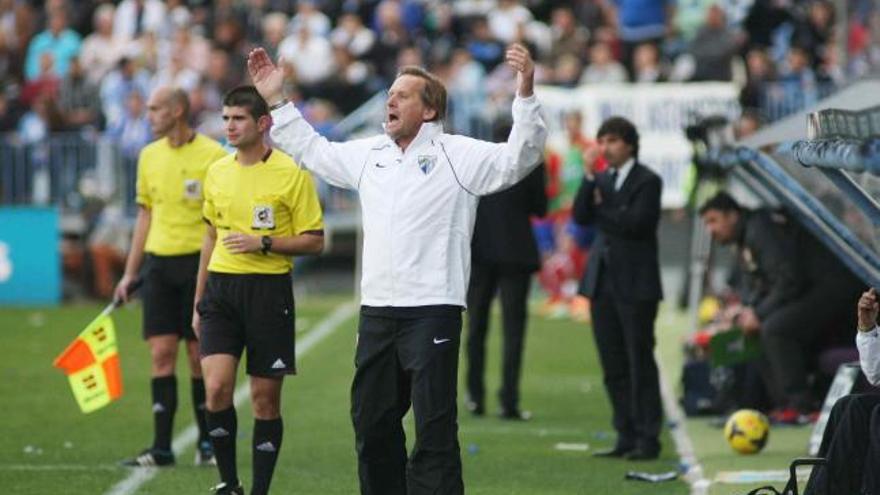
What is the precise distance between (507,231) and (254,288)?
16.0ft

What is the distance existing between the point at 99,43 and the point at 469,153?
815 inches

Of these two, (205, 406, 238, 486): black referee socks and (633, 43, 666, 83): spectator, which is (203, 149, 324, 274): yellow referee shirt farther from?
(633, 43, 666, 83): spectator

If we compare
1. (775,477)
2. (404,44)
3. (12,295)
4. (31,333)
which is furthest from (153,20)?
(775,477)

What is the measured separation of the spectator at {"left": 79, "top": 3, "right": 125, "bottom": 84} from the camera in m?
28.4

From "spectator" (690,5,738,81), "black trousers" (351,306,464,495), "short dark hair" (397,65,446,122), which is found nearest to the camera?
"black trousers" (351,306,464,495)

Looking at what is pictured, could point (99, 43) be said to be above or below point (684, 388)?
above

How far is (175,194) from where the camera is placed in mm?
12133

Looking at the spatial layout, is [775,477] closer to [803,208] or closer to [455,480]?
[803,208]

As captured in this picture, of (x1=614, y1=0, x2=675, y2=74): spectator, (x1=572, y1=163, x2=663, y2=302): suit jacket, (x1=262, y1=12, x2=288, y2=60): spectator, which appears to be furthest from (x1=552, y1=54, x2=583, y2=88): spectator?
(x1=572, y1=163, x2=663, y2=302): suit jacket

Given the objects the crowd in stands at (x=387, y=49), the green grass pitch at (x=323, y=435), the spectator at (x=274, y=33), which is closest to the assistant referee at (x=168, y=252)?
the green grass pitch at (x=323, y=435)

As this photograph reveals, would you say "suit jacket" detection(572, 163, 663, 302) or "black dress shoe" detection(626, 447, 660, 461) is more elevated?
"suit jacket" detection(572, 163, 663, 302)

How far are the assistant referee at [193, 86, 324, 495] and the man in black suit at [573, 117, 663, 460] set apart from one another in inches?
114

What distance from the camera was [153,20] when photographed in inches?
1168

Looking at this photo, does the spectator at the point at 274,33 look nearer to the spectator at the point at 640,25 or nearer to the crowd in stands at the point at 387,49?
the crowd in stands at the point at 387,49
